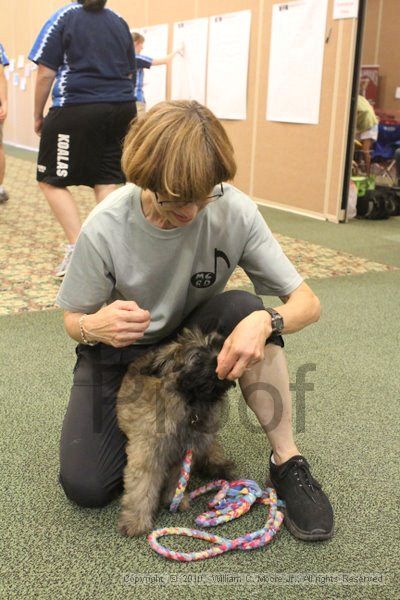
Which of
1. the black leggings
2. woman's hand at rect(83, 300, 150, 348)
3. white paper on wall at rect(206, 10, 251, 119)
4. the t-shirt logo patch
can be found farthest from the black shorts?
white paper on wall at rect(206, 10, 251, 119)

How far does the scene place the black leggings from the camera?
1.46 m

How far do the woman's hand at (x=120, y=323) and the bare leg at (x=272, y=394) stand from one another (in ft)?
0.97

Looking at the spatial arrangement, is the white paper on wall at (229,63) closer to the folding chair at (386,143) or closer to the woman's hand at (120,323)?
the folding chair at (386,143)

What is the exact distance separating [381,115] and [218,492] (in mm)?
7754

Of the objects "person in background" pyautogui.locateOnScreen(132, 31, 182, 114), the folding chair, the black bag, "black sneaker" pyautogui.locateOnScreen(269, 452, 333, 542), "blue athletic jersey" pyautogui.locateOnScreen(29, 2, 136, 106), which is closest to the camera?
"black sneaker" pyautogui.locateOnScreen(269, 452, 333, 542)

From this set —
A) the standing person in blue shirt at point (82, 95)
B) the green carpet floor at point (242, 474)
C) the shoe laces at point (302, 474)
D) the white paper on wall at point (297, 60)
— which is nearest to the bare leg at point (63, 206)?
the standing person in blue shirt at point (82, 95)

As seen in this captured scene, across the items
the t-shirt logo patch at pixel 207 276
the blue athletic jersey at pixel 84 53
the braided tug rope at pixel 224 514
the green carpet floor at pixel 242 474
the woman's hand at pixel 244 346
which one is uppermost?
the blue athletic jersey at pixel 84 53

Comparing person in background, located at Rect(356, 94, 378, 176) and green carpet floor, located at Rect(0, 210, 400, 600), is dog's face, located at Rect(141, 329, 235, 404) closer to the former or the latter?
green carpet floor, located at Rect(0, 210, 400, 600)

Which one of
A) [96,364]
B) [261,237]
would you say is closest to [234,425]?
[96,364]

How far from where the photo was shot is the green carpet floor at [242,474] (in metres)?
1.25

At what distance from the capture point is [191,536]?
54.9 inches

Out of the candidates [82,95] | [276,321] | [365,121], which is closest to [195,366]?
[276,321]

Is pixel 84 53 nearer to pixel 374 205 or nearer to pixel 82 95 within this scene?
pixel 82 95

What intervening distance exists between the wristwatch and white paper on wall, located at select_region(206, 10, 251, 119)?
5266 mm
